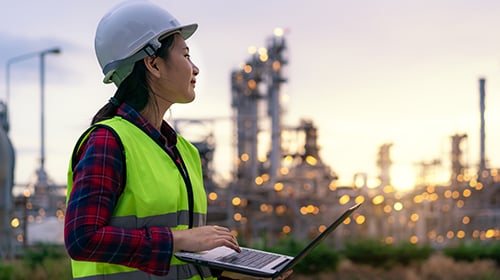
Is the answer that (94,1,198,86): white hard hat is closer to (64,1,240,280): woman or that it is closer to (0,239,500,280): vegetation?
(64,1,240,280): woman

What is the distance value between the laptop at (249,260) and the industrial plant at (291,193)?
19.5 metres

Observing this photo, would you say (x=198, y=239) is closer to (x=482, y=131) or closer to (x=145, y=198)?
(x=145, y=198)

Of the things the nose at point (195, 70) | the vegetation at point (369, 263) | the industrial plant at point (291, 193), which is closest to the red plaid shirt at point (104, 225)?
the nose at point (195, 70)

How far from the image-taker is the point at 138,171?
88.7 inches

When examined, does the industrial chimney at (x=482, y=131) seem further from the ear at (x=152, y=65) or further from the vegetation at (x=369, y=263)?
the ear at (x=152, y=65)

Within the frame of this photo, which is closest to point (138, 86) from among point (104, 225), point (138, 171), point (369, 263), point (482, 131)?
point (138, 171)

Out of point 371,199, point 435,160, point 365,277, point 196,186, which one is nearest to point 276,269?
point 196,186

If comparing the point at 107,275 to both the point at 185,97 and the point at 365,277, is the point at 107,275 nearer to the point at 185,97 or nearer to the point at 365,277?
the point at 185,97

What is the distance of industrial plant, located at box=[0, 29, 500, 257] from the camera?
26188mm

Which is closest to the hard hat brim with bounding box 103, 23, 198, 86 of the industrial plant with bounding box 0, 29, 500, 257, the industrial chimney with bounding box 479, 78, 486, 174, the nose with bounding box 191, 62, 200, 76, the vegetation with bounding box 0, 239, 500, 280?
the nose with bounding box 191, 62, 200, 76

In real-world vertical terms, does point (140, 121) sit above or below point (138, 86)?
below

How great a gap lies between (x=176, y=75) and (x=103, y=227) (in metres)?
0.58

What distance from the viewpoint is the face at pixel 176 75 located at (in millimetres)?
2449

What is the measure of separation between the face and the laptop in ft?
1.74
